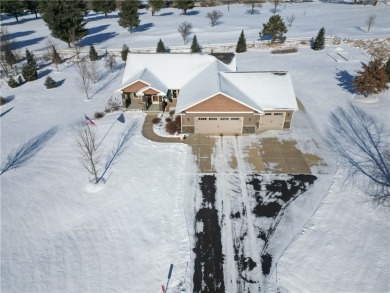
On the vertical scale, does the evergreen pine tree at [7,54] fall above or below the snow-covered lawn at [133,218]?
above

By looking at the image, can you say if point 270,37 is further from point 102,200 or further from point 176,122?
point 102,200

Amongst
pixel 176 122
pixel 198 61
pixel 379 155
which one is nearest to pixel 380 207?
pixel 379 155

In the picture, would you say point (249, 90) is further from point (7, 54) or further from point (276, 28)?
point (7, 54)

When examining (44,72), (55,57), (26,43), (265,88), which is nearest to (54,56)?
(55,57)

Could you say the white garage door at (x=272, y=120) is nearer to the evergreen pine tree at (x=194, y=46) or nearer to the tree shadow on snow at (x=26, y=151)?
the tree shadow on snow at (x=26, y=151)

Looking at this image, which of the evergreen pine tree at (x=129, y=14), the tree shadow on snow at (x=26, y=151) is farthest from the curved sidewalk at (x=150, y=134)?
the evergreen pine tree at (x=129, y=14)

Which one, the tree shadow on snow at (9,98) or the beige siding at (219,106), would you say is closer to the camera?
the beige siding at (219,106)
